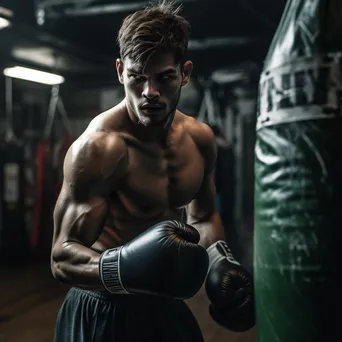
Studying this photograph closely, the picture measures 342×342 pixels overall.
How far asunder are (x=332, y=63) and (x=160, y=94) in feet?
1.59

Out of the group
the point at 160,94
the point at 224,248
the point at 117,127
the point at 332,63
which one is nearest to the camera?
the point at 332,63

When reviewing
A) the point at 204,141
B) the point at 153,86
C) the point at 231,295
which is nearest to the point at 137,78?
the point at 153,86

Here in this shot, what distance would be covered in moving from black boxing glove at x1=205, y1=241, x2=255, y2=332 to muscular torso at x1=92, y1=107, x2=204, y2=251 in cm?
19

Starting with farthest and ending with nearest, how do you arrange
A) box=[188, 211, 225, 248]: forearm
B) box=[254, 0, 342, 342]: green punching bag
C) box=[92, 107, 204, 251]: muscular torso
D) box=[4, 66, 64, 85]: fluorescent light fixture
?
box=[4, 66, 64, 85]: fluorescent light fixture, box=[188, 211, 225, 248]: forearm, box=[92, 107, 204, 251]: muscular torso, box=[254, 0, 342, 342]: green punching bag

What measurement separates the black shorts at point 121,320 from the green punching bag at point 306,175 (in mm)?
535

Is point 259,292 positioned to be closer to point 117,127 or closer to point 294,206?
point 294,206

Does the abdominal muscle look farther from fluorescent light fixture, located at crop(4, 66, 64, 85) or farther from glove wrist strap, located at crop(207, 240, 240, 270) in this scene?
fluorescent light fixture, located at crop(4, 66, 64, 85)

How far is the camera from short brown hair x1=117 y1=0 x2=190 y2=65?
1.19 m

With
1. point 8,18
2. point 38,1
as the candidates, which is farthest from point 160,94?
point 38,1

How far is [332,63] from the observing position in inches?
31.1

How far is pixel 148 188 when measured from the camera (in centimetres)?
129

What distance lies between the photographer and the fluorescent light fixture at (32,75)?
462cm

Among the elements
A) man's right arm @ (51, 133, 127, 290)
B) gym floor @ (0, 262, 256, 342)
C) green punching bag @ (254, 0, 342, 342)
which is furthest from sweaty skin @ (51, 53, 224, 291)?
gym floor @ (0, 262, 256, 342)

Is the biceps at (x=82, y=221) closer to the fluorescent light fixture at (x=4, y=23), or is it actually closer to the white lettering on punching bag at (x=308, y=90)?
the white lettering on punching bag at (x=308, y=90)
